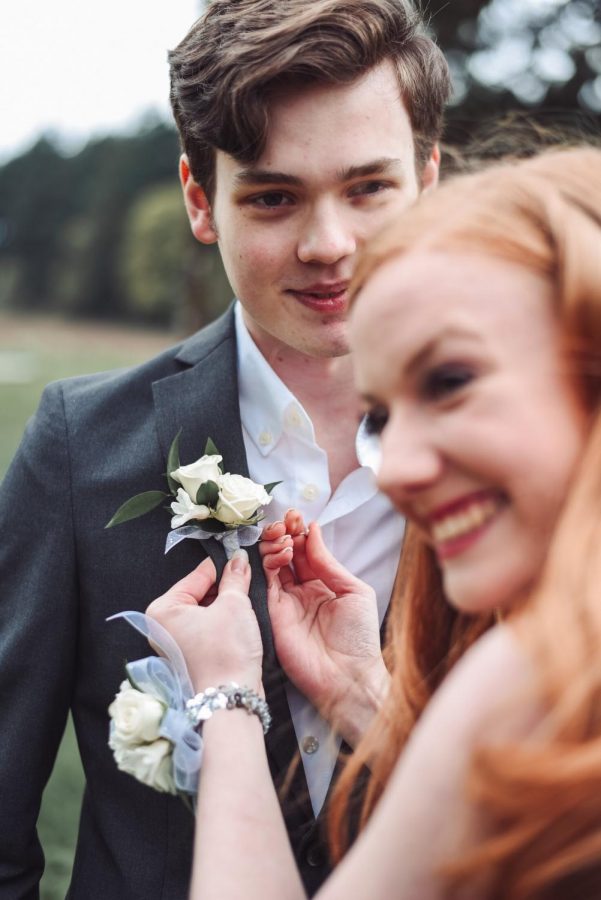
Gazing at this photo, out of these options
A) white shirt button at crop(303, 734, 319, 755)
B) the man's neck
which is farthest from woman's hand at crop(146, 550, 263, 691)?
the man's neck

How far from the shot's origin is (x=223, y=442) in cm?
269

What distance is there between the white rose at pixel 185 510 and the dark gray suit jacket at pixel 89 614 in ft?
0.40

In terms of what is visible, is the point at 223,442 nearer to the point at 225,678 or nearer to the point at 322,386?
the point at 322,386

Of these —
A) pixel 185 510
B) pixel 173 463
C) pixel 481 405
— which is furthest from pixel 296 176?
Answer: pixel 481 405

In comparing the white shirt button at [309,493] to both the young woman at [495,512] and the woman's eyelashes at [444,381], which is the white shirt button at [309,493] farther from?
the woman's eyelashes at [444,381]

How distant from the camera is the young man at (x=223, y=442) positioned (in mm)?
2562

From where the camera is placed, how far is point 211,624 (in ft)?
7.43

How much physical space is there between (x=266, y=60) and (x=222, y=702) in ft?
5.40

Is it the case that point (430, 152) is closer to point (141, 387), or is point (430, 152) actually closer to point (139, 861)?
point (141, 387)

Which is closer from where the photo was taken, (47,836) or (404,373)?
(404,373)

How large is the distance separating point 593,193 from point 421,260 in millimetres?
320

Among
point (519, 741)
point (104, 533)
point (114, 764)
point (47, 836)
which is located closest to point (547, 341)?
point (519, 741)

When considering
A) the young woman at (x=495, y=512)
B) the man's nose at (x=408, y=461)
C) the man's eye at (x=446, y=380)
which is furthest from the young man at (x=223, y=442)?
the man's eye at (x=446, y=380)

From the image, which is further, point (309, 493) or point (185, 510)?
point (309, 493)
